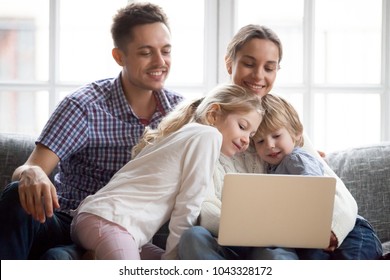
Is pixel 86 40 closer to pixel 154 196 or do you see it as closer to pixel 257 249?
→ pixel 154 196

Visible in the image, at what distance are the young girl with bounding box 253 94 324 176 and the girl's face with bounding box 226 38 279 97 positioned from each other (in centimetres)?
10

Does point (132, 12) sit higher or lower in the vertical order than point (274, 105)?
higher

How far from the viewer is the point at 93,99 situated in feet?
8.68

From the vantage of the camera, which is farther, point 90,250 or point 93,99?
point 93,99

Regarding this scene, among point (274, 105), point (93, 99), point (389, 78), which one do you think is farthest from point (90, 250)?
point (389, 78)

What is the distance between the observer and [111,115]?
264 cm

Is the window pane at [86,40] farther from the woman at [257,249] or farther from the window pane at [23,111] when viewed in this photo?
the woman at [257,249]

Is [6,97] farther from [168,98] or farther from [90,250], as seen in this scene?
[90,250]

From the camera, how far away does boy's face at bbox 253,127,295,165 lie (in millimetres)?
2447

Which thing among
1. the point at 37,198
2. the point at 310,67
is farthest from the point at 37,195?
the point at 310,67

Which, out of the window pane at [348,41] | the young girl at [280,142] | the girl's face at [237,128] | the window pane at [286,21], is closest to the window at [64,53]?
the window pane at [286,21]

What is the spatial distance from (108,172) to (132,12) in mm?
582

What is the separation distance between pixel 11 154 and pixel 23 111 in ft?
2.35

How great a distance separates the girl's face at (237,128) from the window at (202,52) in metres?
1.05
